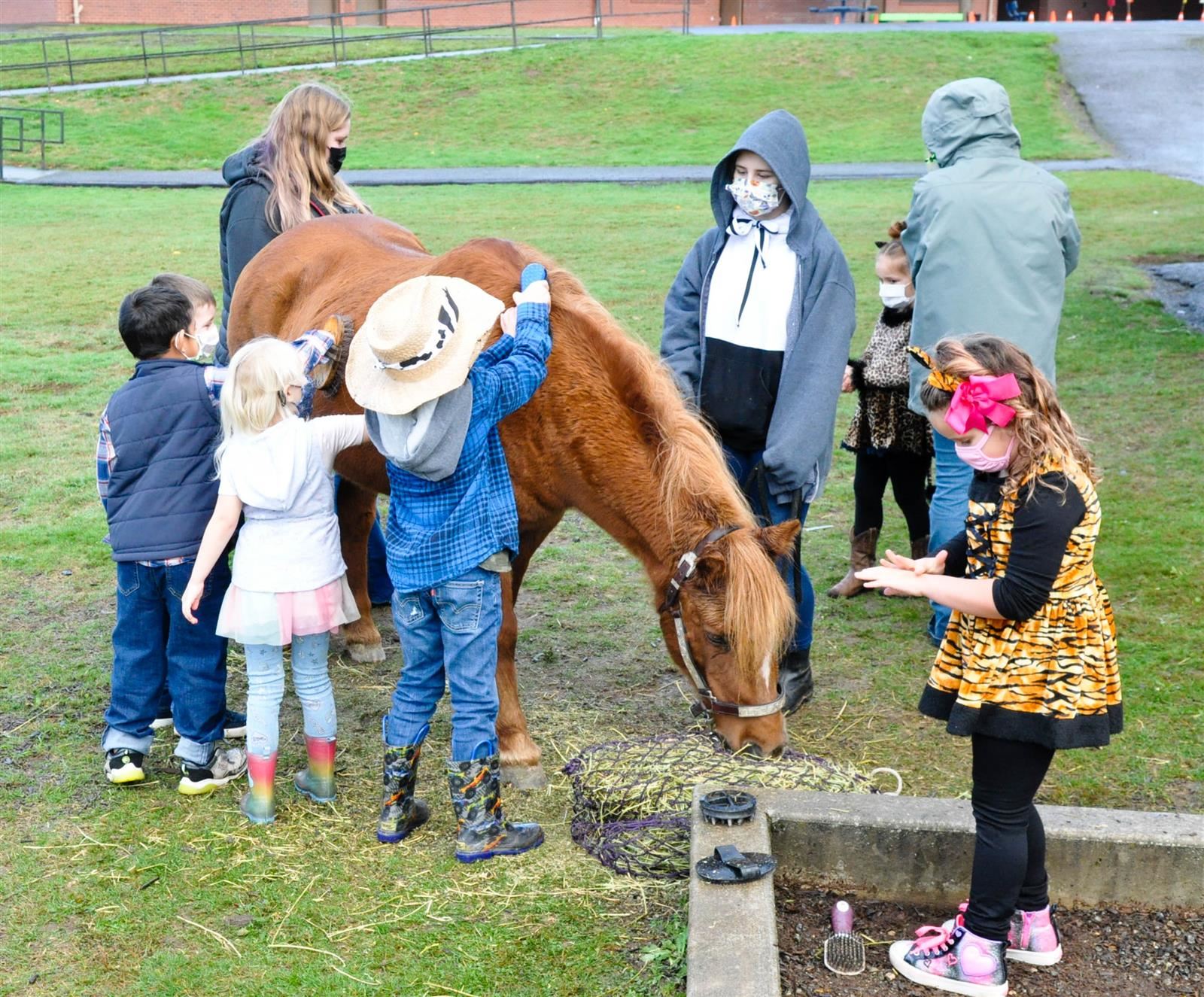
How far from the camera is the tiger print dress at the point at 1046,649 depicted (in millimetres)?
2891

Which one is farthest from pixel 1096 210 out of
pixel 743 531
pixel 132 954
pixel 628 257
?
pixel 132 954

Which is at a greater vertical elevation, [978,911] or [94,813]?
[978,911]

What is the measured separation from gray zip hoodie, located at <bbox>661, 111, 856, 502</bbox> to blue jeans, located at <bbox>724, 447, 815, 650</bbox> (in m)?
0.08

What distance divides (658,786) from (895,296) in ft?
9.53

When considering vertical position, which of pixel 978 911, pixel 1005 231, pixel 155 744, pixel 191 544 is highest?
pixel 1005 231

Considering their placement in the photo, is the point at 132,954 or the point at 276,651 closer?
the point at 132,954

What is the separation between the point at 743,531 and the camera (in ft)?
12.2

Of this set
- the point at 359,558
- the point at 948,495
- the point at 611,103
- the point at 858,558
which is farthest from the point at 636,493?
the point at 611,103

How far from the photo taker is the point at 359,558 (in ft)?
18.7

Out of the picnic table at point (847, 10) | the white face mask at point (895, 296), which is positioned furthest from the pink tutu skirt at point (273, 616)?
the picnic table at point (847, 10)

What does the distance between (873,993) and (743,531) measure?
4.41ft

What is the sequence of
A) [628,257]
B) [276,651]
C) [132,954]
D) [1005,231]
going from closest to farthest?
1. [132,954]
2. [276,651]
3. [1005,231]
4. [628,257]

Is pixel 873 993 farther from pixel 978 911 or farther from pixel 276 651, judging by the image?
pixel 276 651

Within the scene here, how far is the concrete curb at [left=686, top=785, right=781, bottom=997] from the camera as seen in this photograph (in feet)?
8.92
